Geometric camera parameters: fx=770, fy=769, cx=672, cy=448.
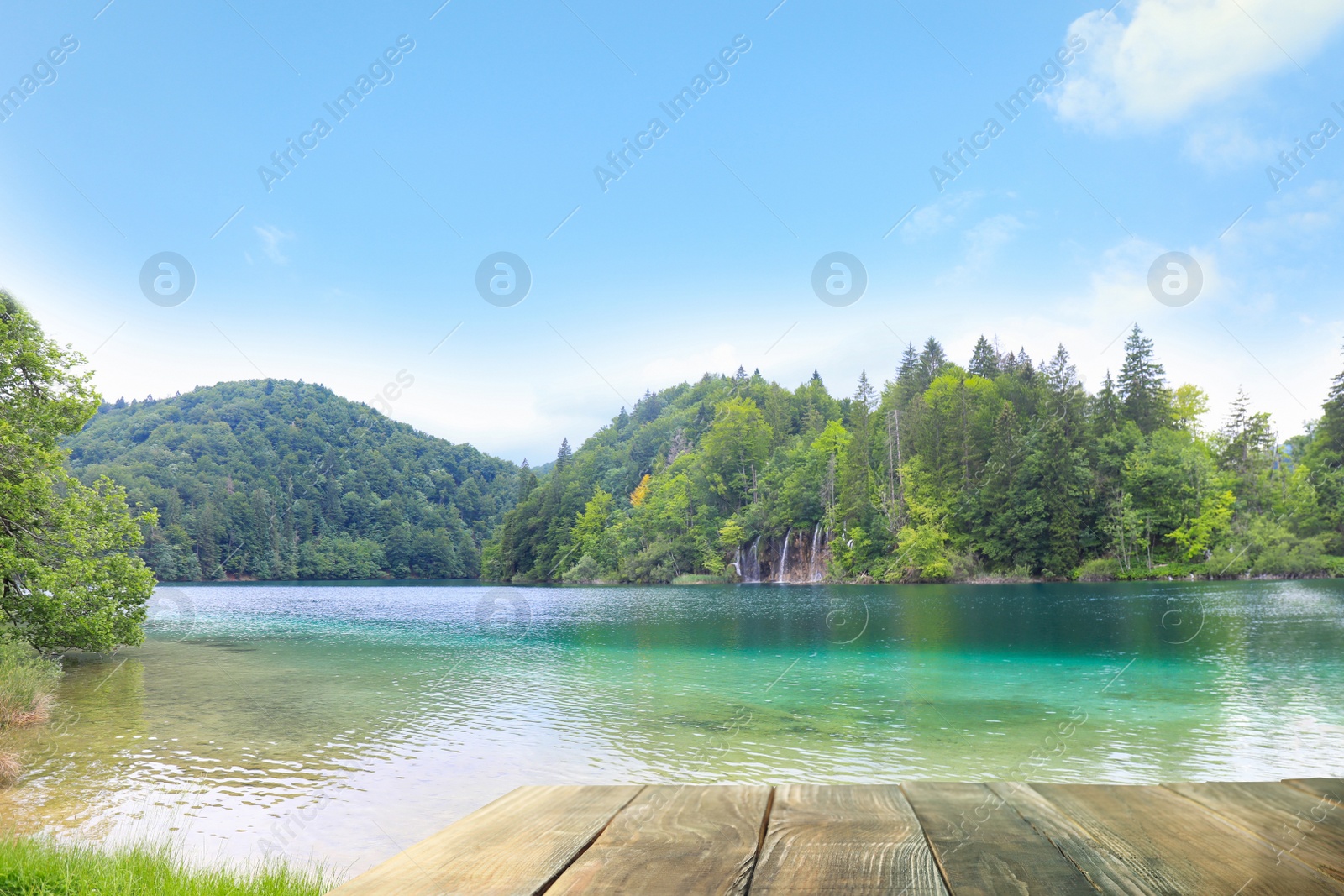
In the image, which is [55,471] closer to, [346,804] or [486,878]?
[346,804]

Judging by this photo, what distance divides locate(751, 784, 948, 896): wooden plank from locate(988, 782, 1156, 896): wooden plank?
0.32 m

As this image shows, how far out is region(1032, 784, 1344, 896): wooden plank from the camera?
1610mm

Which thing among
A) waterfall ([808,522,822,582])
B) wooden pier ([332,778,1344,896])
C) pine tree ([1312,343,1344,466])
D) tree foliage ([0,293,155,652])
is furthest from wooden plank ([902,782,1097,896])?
waterfall ([808,522,822,582])

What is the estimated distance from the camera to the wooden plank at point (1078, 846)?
5.37 ft

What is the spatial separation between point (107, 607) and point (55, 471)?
3943 millimetres

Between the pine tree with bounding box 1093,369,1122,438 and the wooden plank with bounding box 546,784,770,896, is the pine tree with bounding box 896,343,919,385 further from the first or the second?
the wooden plank with bounding box 546,784,770,896

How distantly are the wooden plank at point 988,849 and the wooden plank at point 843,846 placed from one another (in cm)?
5

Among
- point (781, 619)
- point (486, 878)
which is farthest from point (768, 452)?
point (486, 878)

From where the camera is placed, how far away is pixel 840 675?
2362 cm

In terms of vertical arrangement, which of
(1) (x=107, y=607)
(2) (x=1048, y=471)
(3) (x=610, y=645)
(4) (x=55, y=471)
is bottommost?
(3) (x=610, y=645)

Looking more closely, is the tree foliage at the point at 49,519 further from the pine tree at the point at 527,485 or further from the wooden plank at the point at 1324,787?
the pine tree at the point at 527,485

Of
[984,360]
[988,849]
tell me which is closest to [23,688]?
[988,849]

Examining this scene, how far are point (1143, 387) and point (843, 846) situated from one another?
4004 inches

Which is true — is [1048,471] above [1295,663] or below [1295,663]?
above
